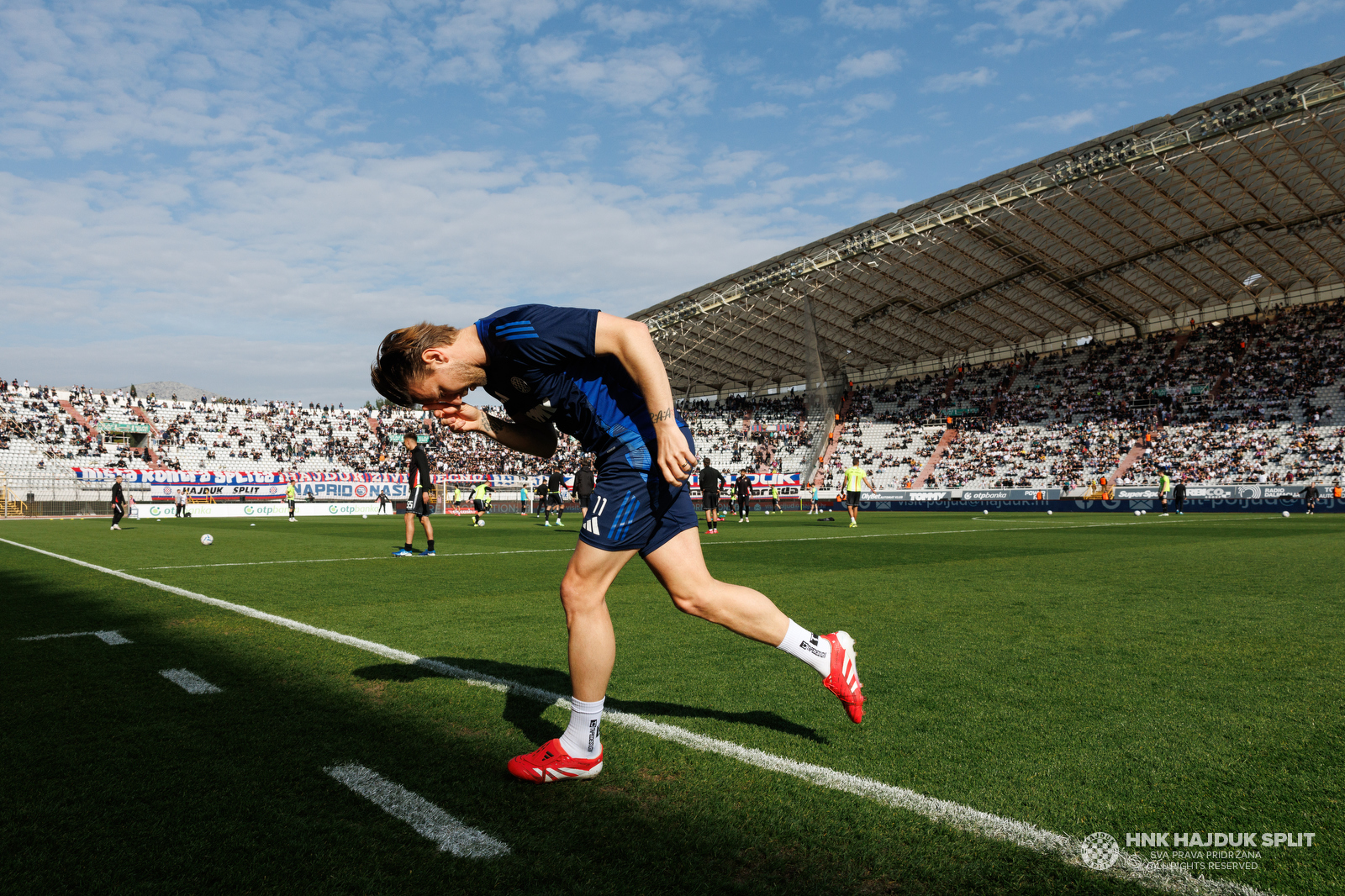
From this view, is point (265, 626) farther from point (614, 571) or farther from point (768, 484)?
point (768, 484)

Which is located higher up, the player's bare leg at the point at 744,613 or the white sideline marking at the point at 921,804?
the player's bare leg at the point at 744,613

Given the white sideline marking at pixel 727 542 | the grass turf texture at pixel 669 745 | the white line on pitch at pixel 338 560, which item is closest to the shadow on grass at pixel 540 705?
the grass turf texture at pixel 669 745

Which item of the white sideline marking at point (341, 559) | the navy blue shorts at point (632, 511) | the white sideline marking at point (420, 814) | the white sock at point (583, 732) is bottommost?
the white sideline marking at point (341, 559)

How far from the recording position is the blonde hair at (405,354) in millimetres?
2879

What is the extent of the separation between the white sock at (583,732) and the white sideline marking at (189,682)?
2.09 m

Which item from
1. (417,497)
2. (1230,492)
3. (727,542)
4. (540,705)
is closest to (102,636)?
(540,705)

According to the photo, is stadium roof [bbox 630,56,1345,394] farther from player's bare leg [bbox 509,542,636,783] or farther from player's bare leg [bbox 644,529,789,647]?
player's bare leg [bbox 509,542,636,783]

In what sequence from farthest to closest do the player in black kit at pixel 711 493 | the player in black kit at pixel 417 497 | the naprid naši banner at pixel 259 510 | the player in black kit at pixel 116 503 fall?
the naprid naši banner at pixel 259 510 → the player in black kit at pixel 116 503 → the player in black kit at pixel 711 493 → the player in black kit at pixel 417 497

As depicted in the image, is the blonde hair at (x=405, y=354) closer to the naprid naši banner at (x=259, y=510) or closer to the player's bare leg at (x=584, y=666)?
the player's bare leg at (x=584, y=666)

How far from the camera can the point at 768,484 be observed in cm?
4675

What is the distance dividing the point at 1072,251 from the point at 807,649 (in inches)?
1626

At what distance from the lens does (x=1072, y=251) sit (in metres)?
38.6

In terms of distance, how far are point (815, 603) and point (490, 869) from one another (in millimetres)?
5234

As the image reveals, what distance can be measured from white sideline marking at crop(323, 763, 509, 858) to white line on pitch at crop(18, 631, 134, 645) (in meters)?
3.26
